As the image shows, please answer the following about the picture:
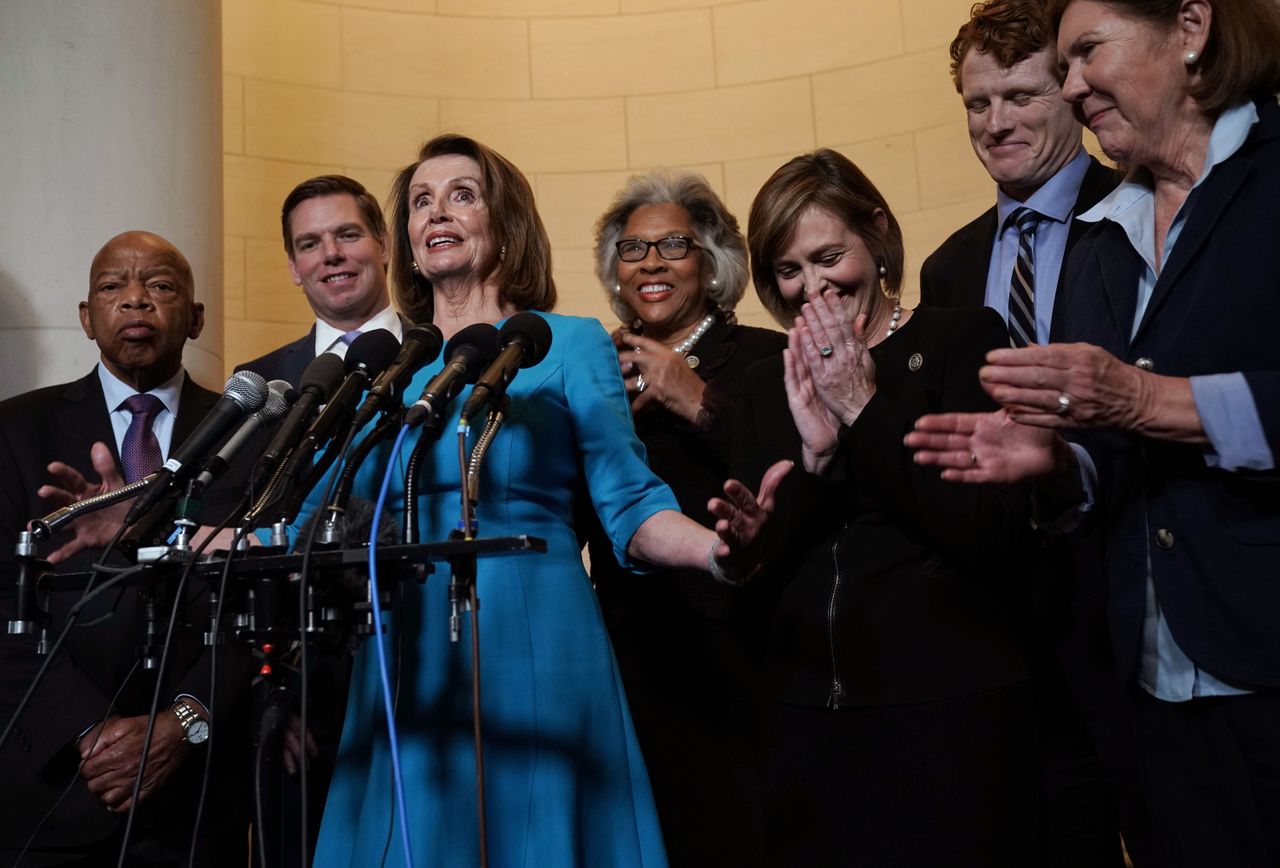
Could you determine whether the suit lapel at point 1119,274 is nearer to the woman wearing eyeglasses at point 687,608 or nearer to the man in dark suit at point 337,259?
the woman wearing eyeglasses at point 687,608

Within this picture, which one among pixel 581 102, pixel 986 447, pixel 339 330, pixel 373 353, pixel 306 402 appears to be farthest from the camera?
pixel 581 102

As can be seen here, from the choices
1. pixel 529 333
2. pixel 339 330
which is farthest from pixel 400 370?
pixel 339 330

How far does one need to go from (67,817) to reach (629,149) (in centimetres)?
443

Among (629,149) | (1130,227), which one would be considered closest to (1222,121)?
(1130,227)

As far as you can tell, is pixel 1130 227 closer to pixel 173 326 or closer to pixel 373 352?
pixel 373 352

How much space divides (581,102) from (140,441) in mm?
3900

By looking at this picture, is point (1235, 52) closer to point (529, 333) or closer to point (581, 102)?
point (529, 333)

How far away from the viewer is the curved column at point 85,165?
3.93 metres

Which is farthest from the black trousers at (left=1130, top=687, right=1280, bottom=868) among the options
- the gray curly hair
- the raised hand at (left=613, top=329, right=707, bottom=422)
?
the gray curly hair

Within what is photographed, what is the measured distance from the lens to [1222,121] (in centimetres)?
204

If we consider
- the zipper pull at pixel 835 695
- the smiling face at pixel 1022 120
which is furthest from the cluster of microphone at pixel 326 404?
the smiling face at pixel 1022 120

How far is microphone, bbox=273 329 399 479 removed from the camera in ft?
5.60

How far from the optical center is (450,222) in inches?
99.5

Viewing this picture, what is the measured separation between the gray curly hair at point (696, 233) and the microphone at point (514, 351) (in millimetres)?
1462
